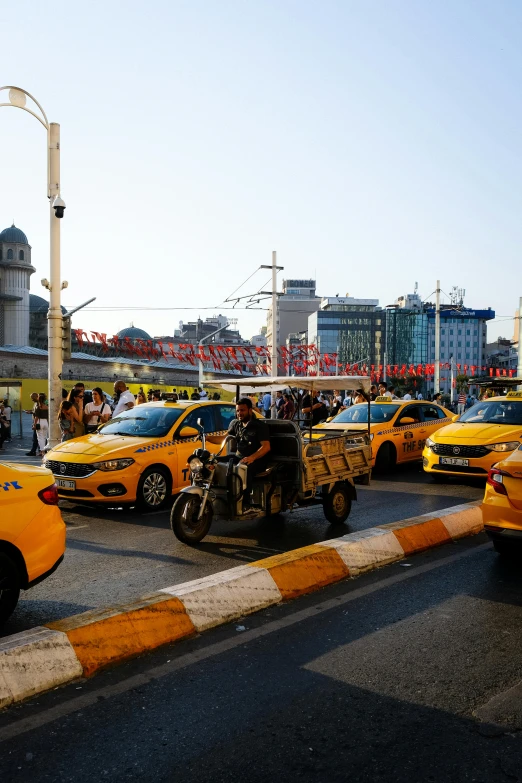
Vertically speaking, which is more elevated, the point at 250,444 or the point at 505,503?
the point at 250,444

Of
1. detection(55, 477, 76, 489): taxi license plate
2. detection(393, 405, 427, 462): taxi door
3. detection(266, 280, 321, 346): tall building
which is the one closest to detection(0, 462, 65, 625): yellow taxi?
detection(55, 477, 76, 489): taxi license plate

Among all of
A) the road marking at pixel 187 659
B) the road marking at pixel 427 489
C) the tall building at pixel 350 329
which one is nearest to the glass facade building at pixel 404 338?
the tall building at pixel 350 329

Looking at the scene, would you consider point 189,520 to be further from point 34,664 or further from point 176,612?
point 34,664

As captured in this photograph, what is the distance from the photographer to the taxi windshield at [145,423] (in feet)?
35.2

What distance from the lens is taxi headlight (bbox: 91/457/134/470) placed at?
9.69 m

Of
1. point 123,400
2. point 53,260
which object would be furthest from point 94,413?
point 53,260

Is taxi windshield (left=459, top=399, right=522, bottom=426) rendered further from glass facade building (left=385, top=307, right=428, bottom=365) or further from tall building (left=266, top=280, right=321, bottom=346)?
tall building (left=266, top=280, right=321, bottom=346)

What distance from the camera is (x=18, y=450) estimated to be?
21219 millimetres

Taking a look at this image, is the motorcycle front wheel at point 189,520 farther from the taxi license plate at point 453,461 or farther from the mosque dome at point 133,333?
the mosque dome at point 133,333

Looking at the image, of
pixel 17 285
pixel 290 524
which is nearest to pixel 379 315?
pixel 17 285

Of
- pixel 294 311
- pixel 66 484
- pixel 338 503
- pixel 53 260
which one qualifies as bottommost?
pixel 338 503

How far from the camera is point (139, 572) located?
6695mm

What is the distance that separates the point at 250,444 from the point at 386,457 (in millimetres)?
7289

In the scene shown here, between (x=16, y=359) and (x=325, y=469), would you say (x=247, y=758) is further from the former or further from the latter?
(x=16, y=359)
